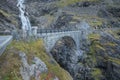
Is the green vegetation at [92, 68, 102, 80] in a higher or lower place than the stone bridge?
lower

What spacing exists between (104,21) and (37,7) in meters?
49.8

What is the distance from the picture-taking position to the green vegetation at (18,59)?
54.5 metres

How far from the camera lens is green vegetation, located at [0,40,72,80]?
2145 inches

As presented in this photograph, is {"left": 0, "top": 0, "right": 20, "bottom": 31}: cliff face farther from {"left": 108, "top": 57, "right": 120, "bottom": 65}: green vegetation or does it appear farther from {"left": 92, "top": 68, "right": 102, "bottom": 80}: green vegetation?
{"left": 108, "top": 57, "right": 120, "bottom": 65}: green vegetation

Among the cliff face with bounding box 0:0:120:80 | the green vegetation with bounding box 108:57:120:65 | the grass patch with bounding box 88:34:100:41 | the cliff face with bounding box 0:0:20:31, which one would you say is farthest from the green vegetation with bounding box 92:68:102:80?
the cliff face with bounding box 0:0:20:31

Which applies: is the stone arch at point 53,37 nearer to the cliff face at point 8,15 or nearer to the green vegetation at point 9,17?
the cliff face at point 8,15

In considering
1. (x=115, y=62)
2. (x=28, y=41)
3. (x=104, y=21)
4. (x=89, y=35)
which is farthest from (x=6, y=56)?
(x=104, y=21)

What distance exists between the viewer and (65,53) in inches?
3846

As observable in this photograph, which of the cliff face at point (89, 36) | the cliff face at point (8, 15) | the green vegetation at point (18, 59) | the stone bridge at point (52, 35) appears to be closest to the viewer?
the green vegetation at point (18, 59)

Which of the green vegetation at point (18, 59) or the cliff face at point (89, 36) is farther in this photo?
the cliff face at point (89, 36)

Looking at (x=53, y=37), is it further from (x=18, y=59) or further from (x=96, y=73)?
(x=96, y=73)

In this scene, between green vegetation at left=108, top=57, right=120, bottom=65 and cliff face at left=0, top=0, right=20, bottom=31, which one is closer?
cliff face at left=0, top=0, right=20, bottom=31

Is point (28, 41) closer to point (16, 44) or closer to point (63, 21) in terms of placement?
point (16, 44)

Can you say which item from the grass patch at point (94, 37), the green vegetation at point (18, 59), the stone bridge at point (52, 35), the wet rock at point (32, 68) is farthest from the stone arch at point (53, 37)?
the wet rock at point (32, 68)
